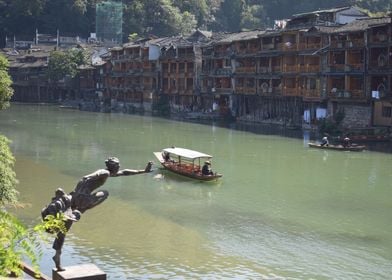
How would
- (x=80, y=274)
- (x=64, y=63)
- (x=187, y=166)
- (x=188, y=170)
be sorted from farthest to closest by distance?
(x=64, y=63)
(x=187, y=166)
(x=188, y=170)
(x=80, y=274)

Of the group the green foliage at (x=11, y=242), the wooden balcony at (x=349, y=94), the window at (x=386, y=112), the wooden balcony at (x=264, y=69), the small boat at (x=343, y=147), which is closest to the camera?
the green foliage at (x=11, y=242)

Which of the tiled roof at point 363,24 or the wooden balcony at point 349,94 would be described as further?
the wooden balcony at point 349,94

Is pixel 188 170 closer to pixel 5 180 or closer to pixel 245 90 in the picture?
pixel 5 180

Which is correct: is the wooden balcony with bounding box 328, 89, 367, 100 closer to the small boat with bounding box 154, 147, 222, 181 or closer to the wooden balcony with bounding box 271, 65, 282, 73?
the wooden balcony with bounding box 271, 65, 282, 73

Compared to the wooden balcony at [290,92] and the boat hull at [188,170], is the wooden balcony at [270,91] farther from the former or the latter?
the boat hull at [188,170]

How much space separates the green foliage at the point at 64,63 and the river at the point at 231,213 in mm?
53050

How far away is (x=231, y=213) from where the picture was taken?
2597 cm

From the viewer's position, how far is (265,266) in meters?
19.2

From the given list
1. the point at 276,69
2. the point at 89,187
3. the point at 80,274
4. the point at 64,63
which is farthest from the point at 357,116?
the point at 64,63

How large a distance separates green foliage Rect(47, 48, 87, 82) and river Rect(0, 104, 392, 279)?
53050 millimetres

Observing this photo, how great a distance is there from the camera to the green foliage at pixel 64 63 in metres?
101

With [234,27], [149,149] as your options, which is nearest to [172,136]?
[149,149]

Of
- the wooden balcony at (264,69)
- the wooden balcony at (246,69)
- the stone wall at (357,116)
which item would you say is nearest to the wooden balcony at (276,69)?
the wooden balcony at (264,69)

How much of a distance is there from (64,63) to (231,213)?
264 feet
